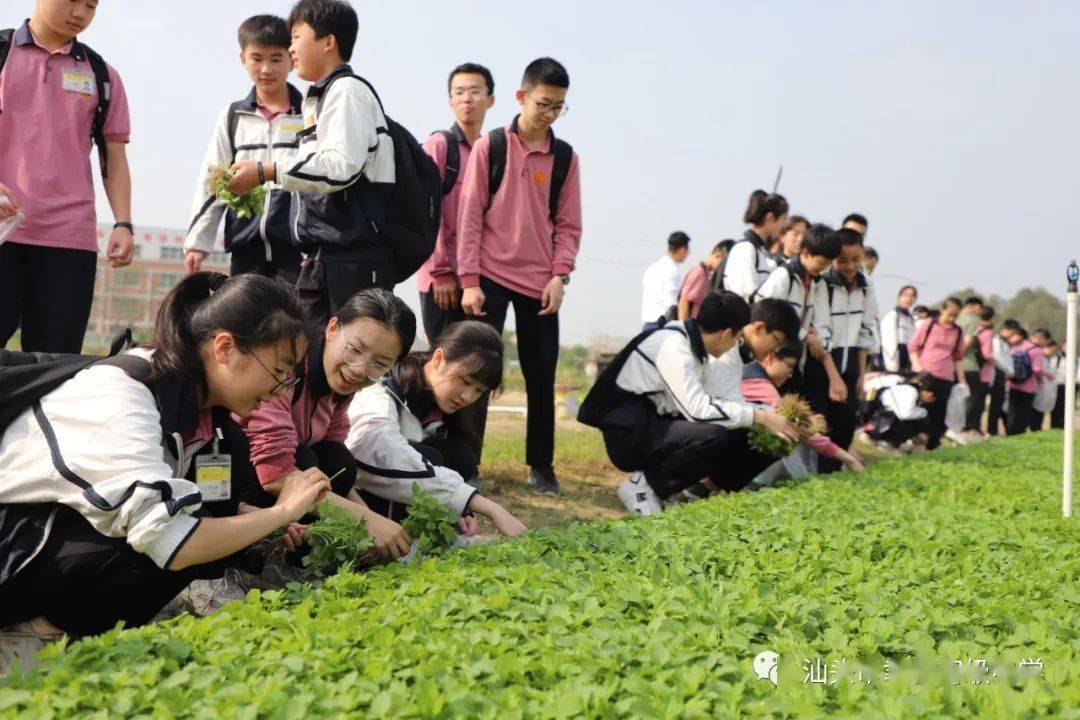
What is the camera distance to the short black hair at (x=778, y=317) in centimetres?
679

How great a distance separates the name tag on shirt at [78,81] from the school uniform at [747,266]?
454cm

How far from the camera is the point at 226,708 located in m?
2.17

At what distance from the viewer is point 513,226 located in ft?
20.7

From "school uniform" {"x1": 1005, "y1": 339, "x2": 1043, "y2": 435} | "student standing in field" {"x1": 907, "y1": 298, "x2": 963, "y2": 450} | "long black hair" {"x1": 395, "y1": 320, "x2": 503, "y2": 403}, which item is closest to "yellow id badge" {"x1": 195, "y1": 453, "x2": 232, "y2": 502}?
"long black hair" {"x1": 395, "y1": 320, "x2": 503, "y2": 403}

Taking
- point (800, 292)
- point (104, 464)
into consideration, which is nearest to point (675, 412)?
point (800, 292)

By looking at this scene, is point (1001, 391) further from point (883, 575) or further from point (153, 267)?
point (153, 267)

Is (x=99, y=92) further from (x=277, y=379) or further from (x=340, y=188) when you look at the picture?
(x=277, y=379)

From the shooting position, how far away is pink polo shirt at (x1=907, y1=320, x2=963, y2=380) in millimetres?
13234

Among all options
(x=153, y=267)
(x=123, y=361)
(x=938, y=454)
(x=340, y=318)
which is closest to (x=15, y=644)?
(x=123, y=361)

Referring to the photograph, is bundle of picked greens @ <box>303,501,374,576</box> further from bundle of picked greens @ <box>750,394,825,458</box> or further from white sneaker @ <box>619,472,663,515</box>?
bundle of picked greens @ <box>750,394,825,458</box>

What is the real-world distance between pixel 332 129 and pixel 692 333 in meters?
2.48

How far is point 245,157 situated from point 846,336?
482 centimetres

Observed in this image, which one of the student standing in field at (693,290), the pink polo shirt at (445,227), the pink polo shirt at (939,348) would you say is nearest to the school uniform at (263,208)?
the pink polo shirt at (445,227)

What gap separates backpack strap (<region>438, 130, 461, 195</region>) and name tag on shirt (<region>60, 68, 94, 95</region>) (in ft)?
7.54
